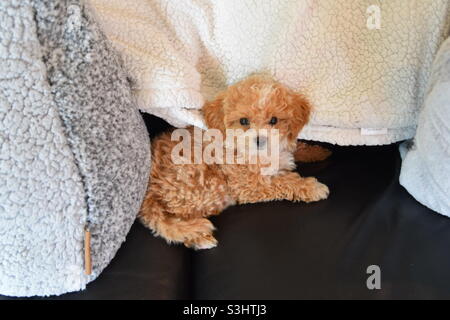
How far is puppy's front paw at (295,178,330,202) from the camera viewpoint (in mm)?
978

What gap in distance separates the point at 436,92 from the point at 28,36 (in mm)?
800

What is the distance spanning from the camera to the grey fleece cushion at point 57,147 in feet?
2.13

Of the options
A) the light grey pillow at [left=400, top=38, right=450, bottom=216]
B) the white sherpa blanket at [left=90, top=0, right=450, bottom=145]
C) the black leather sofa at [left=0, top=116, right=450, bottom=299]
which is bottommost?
the black leather sofa at [left=0, top=116, right=450, bottom=299]

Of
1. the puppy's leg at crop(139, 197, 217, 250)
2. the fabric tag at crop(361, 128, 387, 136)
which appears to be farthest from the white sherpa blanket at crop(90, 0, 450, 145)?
the puppy's leg at crop(139, 197, 217, 250)

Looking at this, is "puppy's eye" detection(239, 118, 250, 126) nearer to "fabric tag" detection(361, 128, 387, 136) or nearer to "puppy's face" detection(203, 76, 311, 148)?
"puppy's face" detection(203, 76, 311, 148)

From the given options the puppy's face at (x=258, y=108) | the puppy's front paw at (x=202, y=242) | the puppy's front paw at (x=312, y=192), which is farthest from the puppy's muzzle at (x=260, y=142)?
the puppy's front paw at (x=202, y=242)

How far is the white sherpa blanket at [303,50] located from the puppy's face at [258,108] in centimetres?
4

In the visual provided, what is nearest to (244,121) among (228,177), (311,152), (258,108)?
(258,108)

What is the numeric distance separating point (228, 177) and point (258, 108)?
0.20 meters

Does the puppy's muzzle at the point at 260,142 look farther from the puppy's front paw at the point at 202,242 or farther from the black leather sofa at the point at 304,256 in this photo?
the puppy's front paw at the point at 202,242

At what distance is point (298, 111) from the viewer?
38.5 inches

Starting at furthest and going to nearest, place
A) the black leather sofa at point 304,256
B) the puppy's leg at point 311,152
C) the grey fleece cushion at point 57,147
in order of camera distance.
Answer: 1. the puppy's leg at point 311,152
2. the black leather sofa at point 304,256
3. the grey fleece cushion at point 57,147

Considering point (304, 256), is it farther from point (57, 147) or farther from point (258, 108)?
point (57, 147)

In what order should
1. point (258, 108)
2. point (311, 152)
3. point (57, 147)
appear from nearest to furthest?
point (57, 147) → point (258, 108) → point (311, 152)
